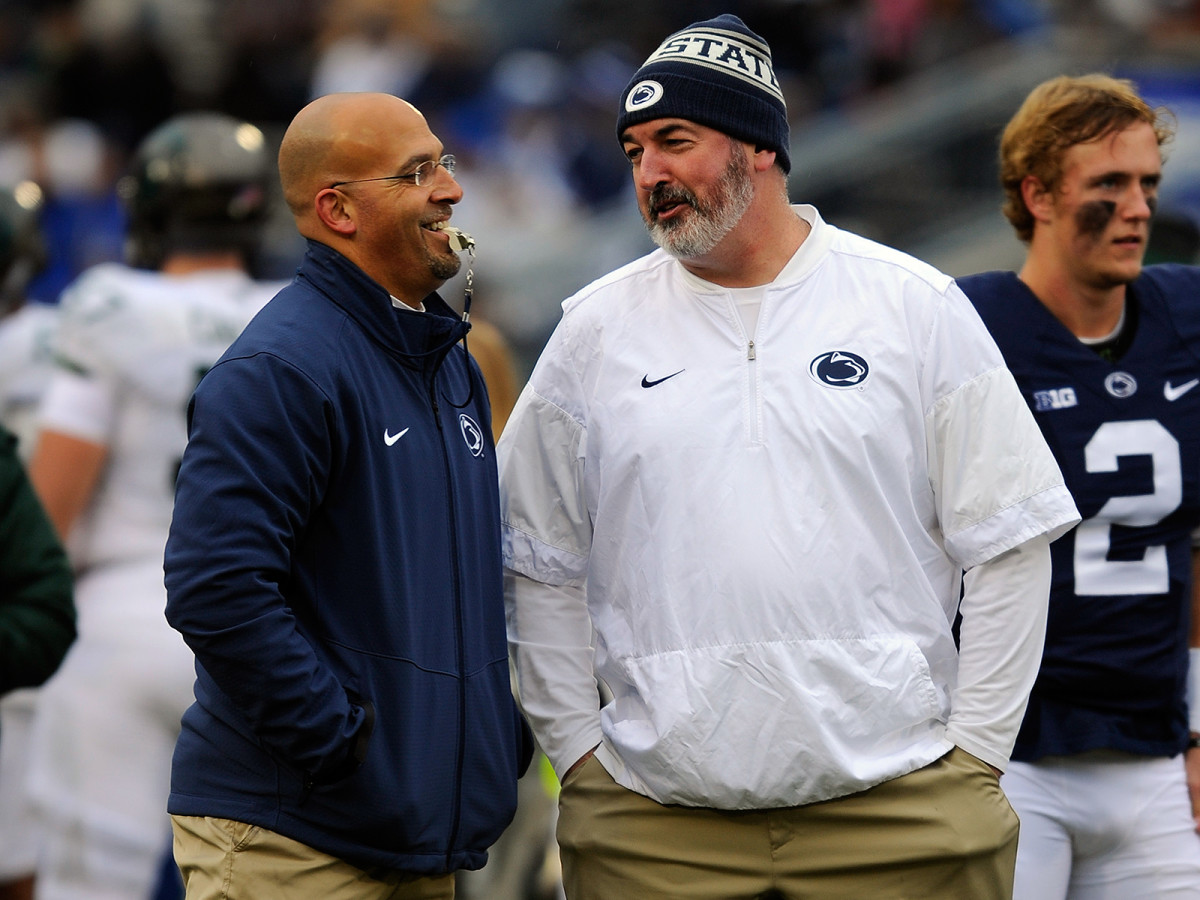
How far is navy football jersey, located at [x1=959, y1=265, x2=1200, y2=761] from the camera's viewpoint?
3.74 meters

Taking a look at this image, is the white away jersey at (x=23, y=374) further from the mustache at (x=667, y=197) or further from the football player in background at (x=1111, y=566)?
the football player in background at (x=1111, y=566)

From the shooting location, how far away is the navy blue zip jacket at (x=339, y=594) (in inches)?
112

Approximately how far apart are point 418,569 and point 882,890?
1.13 meters

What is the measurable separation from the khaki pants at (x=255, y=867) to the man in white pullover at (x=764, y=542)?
0.65m

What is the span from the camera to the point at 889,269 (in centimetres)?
350

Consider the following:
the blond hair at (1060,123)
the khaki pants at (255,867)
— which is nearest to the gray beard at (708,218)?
the blond hair at (1060,123)

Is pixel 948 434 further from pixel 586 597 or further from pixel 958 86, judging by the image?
pixel 958 86

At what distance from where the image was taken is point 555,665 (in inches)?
142

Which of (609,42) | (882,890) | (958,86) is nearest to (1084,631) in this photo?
(882,890)

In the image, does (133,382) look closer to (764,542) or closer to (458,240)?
(458,240)

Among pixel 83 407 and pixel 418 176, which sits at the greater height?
pixel 418 176

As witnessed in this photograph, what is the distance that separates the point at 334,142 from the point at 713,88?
2.67 feet

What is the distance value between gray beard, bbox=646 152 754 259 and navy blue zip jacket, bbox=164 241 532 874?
52 cm

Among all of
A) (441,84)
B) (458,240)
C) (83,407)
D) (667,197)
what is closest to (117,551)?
(83,407)
